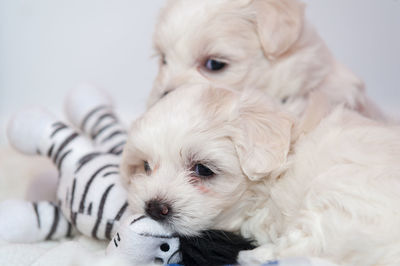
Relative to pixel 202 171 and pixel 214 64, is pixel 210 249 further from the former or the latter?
pixel 214 64

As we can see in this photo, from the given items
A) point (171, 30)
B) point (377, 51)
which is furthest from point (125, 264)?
point (377, 51)

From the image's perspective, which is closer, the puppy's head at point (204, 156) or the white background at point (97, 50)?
the puppy's head at point (204, 156)

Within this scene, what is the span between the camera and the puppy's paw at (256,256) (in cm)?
150

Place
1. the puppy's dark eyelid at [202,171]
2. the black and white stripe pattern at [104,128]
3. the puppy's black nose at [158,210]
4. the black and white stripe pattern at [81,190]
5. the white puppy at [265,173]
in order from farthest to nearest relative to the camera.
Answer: the black and white stripe pattern at [104,128] → the black and white stripe pattern at [81,190] → the puppy's dark eyelid at [202,171] → the puppy's black nose at [158,210] → the white puppy at [265,173]

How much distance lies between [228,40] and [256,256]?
982 millimetres

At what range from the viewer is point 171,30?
219 centimetres

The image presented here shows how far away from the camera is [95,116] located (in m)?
2.41

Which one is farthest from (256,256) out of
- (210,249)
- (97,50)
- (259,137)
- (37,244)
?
(97,50)

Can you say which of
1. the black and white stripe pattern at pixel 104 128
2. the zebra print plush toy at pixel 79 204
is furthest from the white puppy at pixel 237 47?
the zebra print plush toy at pixel 79 204

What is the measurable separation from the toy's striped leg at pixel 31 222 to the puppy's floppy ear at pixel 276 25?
1.11 metres

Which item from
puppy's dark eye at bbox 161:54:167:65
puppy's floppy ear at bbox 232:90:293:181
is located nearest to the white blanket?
puppy's floppy ear at bbox 232:90:293:181

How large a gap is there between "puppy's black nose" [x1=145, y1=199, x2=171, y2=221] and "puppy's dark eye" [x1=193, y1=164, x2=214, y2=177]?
0.55ft

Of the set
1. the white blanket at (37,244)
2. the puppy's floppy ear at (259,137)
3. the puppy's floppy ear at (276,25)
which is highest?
the puppy's floppy ear at (276,25)

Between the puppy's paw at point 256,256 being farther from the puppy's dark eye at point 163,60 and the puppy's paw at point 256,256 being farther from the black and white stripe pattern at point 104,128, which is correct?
the puppy's dark eye at point 163,60
